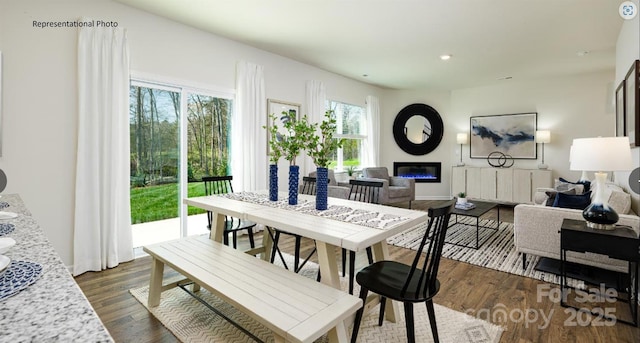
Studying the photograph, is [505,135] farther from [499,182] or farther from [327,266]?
[327,266]

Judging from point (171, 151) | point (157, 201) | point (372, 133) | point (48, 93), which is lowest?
point (157, 201)

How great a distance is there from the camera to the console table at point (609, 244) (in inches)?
86.3

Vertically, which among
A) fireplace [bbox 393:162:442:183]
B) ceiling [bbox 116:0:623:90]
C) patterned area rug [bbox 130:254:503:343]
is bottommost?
patterned area rug [bbox 130:254:503:343]

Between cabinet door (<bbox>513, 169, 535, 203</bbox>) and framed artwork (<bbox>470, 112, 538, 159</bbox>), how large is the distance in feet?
1.62

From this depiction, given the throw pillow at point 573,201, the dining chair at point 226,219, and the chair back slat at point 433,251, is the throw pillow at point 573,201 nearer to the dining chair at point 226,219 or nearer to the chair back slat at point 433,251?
the chair back slat at point 433,251

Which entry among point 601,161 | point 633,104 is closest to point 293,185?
point 601,161

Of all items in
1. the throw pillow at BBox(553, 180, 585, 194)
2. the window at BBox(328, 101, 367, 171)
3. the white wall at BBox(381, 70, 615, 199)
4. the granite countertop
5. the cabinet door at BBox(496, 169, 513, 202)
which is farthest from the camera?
the cabinet door at BBox(496, 169, 513, 202)

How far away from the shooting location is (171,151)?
3.80 m

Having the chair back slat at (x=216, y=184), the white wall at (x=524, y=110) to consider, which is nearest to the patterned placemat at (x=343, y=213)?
the chair back slat at (x=216, y=184)

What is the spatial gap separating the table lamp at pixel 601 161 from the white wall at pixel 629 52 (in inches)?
28.6

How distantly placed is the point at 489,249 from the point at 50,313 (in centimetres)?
411

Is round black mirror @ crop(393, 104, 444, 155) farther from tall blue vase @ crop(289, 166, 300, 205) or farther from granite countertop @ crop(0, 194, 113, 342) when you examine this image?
granite countertop @ crop(0, 194, 113, 342)

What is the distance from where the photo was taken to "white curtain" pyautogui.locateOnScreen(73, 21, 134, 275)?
2.97 metres

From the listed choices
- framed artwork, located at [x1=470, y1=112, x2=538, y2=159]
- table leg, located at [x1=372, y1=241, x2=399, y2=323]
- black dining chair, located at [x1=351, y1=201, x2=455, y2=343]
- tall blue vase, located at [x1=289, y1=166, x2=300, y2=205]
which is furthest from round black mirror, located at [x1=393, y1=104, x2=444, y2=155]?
black dining chair, located at [x1=351, y1=201, x2=455, y2=343]
